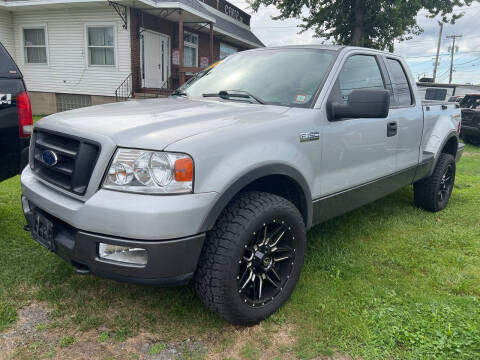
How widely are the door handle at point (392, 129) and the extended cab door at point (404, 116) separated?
18 mm

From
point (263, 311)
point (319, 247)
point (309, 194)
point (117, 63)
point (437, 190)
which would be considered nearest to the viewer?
point (263, 311)

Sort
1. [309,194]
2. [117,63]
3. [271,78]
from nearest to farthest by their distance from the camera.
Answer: [309,194] → [271,78] → [117,63]

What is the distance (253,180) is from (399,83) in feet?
8.22

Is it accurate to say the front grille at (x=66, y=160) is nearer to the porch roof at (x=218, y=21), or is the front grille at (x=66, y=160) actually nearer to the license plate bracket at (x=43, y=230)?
the license plate bracket at (x=43, y=230)

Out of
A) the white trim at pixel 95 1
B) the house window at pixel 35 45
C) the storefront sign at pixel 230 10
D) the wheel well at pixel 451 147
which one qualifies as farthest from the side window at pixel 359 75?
the storefront sign at pixel 230 10

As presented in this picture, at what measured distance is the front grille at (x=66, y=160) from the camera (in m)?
2.20

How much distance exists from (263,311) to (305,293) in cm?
47

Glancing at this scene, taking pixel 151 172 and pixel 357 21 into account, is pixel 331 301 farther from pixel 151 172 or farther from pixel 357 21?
pixel 357 21

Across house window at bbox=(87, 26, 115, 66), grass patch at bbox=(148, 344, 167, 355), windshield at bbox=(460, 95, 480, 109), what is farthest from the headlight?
house window at bbox=(87, 26, 115, 66)

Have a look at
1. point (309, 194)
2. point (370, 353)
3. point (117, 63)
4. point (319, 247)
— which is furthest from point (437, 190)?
point (117, 63)

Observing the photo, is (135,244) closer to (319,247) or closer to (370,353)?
Answer: (370,353)

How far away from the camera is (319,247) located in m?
3.76

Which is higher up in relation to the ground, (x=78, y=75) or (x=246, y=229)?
(x=78, y=75)

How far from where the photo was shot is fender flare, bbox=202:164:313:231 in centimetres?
218
